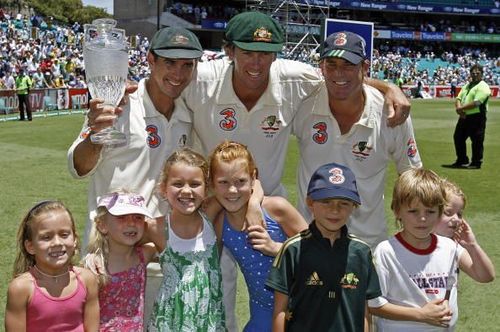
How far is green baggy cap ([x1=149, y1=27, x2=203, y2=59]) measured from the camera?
3.61 m

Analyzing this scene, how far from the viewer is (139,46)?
44969 mm

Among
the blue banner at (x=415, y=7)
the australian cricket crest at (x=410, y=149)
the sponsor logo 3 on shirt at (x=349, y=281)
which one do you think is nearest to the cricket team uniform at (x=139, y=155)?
the sponsor logo 3 on shirt at (x=349, y=281)

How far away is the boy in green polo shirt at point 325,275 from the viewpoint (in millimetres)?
2920

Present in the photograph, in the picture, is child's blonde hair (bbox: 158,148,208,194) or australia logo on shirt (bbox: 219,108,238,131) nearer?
child's blonde hair (bbox: 158,148,208,194)

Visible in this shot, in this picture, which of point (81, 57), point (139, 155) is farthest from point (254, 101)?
point (81, 57)

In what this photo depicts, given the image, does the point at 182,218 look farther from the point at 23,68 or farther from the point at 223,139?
the point at 23,68

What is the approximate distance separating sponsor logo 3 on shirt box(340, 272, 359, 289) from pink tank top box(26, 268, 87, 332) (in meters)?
1.23

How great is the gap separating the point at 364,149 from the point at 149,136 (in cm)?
129

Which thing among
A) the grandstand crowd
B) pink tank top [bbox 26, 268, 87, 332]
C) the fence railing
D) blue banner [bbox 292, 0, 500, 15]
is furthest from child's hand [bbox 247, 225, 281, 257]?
blue banner [bbox 292, 0, 500, 15]

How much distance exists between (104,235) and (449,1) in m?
73.2

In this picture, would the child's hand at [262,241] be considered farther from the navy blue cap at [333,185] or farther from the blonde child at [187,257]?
the navy blue cap at [333,185]

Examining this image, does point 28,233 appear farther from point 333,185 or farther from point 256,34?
point 256,34

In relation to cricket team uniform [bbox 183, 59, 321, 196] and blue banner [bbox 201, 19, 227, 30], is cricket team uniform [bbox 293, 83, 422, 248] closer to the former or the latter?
→ cricket team uniform [bbox 183, 59, 321, 196]

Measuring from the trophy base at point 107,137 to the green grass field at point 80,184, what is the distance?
214 cm
